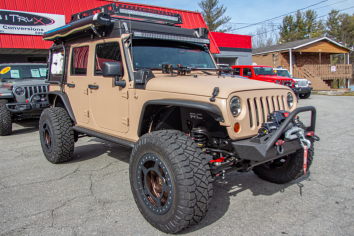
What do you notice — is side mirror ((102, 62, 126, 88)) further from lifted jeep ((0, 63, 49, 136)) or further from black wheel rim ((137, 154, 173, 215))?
lifted jeep ((0, 63, 49, 136))

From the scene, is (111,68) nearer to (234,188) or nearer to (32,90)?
(234,188)

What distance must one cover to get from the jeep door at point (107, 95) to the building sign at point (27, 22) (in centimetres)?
1112

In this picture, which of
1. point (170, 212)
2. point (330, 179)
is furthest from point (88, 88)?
point (330, 179)

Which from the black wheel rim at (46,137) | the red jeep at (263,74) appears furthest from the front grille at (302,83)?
the black wheel rim at (46,137)

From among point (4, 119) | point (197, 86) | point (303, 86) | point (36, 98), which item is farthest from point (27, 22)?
point (303, 86)

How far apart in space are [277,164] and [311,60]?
3007 centimetres

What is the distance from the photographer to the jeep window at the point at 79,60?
4360mm

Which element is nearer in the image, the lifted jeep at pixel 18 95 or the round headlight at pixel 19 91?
the lifted jeep at pixel 18 95

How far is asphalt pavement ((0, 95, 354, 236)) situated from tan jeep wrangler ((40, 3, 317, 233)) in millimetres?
299

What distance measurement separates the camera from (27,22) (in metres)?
13.1

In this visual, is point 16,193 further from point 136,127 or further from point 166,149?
point 166,149

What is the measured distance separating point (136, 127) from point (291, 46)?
27.7m

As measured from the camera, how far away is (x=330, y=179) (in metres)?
4.01

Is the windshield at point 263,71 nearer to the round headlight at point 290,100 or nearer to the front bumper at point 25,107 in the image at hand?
the front bumper at point 25,107
